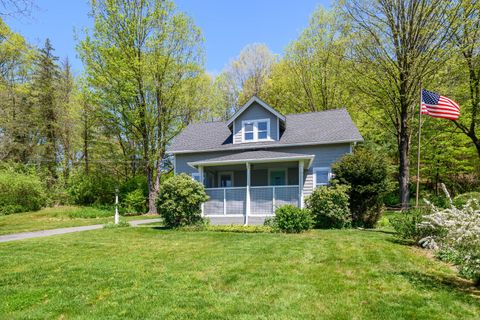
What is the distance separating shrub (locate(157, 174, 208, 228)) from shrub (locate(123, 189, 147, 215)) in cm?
1138

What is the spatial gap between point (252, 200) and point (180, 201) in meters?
3.53

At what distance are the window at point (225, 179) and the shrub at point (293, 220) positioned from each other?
703 cm

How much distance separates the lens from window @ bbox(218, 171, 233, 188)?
59.1 feet

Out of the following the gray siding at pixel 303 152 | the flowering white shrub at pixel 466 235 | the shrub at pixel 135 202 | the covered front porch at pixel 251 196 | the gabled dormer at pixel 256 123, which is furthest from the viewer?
the shrub at pixel 135 202

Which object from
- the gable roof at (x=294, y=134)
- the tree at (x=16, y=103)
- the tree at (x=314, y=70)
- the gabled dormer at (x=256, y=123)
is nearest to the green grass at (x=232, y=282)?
the gable roof at (x=294, y=134)

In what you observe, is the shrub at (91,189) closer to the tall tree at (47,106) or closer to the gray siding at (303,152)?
the tall tree at (47,106)

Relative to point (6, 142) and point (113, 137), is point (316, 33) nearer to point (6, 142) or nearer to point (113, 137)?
Answer: point (113, 137)

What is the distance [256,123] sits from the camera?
54.7 ft

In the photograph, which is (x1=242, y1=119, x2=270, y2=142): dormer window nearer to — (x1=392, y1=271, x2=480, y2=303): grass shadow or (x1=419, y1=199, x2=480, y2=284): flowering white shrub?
(x1=392, y1=271, x2=480, y2=303): grass shadow

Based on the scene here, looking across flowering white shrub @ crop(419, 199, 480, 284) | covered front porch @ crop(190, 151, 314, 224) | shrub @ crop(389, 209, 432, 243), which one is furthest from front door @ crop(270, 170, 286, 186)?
flowering white shrub @ crop(419, 199, 480, 284)

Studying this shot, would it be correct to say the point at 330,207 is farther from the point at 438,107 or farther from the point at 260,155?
the point at 438,107

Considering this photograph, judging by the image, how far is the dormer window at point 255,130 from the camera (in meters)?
16.5

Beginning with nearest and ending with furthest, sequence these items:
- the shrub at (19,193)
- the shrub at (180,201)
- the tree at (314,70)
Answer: the shrub at (180,201), the shrub at (19,193), the tree at (314,70)

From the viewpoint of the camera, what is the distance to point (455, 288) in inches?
202
